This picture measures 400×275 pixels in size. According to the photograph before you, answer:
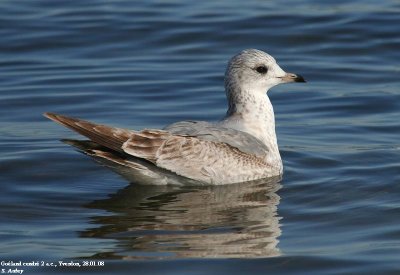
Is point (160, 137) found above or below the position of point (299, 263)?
above

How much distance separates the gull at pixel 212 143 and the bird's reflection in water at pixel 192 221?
0.16 metres

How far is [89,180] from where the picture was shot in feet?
35.4

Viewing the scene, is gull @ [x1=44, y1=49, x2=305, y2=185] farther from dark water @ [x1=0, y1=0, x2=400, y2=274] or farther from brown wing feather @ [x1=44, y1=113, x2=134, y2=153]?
dark water @ [x1=0, y1=0, x2=400, y2=274]

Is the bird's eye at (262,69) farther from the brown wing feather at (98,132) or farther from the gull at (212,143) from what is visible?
the brown wing feather at (98,132)

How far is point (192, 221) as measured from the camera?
30.6ft

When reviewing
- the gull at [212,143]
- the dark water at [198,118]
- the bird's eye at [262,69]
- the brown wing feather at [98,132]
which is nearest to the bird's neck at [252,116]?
the gull at [212,143]

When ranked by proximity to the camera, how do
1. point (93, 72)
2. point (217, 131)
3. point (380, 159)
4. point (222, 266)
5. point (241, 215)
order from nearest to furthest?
point (222, 266), point (241, 215), point (217, 131), point (380, 159), point (93, 72)

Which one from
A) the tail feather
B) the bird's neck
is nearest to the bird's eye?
the bird's neck

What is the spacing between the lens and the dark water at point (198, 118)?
854 centimetres

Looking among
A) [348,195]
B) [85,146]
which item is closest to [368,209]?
[348,195]

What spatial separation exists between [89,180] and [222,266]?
294 centimetres

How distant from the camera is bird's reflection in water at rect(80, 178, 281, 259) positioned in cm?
849

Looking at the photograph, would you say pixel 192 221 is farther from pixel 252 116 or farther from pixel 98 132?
pixel 252 116

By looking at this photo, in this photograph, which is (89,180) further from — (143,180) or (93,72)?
(93,72)
